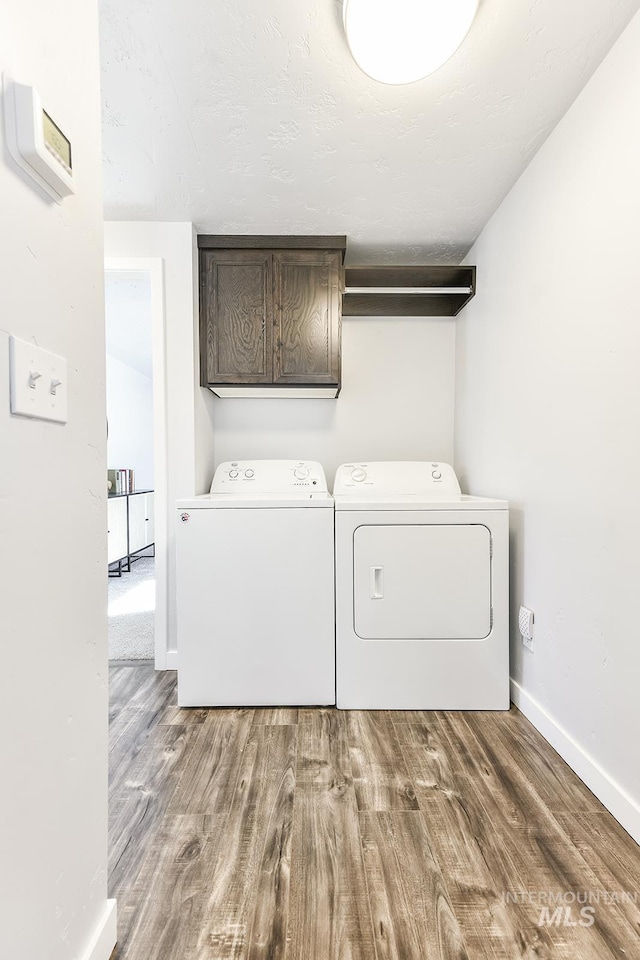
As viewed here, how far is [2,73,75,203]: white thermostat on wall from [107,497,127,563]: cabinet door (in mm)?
3972

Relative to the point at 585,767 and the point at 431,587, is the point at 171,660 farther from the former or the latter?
the point at 585,767

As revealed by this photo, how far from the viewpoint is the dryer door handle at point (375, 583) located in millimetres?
2100

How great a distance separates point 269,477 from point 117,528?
8.22 feet

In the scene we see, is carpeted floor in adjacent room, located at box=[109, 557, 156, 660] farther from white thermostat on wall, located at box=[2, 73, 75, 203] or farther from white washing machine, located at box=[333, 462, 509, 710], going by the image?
white thermostat on wall, located at box=[2, 73, 75, 203]

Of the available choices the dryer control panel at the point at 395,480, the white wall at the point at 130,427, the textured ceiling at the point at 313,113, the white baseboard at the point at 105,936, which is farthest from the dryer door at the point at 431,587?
the white wall at the point at 130,427

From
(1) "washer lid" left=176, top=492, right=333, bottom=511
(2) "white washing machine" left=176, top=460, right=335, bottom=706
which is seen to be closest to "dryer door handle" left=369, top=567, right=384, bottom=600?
(2) "white washing machine" left=176, top=460, right=335, bottom=706

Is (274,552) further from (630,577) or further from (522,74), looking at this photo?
(522,74)

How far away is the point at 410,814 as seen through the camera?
1412 mm

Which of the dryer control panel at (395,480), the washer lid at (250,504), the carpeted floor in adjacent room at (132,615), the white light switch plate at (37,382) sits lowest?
the carpeted floor in adjacent room at (132,615)

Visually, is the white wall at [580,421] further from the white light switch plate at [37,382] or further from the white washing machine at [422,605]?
the white light switch plate at [37,382]

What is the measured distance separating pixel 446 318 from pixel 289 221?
114cm

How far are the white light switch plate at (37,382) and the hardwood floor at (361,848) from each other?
1.12m

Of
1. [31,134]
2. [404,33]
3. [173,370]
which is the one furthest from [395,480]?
[31,134]

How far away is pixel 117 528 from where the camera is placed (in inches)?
181
